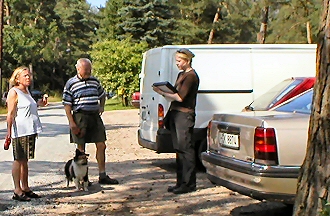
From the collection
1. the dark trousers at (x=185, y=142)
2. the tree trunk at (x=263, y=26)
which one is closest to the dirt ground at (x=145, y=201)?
the dark trousers at (x=185, y=142)

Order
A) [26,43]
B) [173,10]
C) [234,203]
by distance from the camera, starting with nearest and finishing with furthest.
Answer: [234,203], [173,10], [26,43]

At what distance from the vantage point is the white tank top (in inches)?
281

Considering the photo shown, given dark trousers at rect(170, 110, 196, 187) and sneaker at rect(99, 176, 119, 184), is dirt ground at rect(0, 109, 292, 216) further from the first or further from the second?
dark trousers at rect(170, 110, 196, 187)

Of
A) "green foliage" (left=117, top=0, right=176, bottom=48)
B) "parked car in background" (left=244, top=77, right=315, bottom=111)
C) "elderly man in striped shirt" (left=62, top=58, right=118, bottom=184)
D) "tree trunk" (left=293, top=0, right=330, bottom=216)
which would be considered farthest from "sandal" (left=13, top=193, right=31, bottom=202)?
"green foliage" (left=117, top=0, right=176, bottom=48)

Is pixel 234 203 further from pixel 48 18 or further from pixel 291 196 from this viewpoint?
pixel 48 18

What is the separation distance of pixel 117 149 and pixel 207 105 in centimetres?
487

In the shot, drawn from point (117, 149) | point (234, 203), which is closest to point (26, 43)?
point (117, 149)

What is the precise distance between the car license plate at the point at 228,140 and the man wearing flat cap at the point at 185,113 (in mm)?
1213

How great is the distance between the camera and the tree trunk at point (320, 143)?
4.04m

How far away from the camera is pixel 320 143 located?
411 cm

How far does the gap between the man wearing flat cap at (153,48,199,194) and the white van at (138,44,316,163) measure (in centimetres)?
129

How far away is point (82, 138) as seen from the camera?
791 cm

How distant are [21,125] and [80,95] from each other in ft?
3.42

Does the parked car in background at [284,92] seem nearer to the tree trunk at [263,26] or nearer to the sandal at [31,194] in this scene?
the sandal at [31,194]
